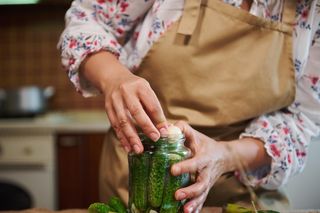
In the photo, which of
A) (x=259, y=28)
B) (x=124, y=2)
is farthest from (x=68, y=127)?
(x=259, y=28)

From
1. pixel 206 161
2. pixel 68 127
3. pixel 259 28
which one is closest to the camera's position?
pixel 206 161

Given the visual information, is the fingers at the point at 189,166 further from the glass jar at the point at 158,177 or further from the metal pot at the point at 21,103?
the metal pot at the point at 21,103

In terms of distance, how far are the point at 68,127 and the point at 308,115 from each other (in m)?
1.24

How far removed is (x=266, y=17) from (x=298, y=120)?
0.62 ft

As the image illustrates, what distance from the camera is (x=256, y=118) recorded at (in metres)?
0.71

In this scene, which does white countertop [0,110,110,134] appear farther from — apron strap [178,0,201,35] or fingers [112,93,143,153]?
fingers [112,93,143,153]

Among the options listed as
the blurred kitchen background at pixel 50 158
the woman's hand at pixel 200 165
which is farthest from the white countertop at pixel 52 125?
the woman's hand at pixel 200 165

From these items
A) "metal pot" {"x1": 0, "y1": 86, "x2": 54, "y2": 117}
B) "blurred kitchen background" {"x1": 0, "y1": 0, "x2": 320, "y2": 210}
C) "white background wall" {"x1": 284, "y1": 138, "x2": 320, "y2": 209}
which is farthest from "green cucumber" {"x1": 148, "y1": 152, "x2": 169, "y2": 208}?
"metal pot" {"x1": 0, "y1": 86, "x2": 54, "y2": 117}

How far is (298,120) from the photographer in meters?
0.72

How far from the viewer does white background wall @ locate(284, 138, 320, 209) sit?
1.99 feet

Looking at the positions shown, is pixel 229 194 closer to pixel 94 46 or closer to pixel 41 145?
pixel 94 46

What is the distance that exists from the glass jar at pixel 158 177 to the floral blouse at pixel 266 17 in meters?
0.21

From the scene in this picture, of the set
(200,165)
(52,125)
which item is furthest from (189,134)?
(52,125)

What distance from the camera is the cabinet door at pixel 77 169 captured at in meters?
1.81
